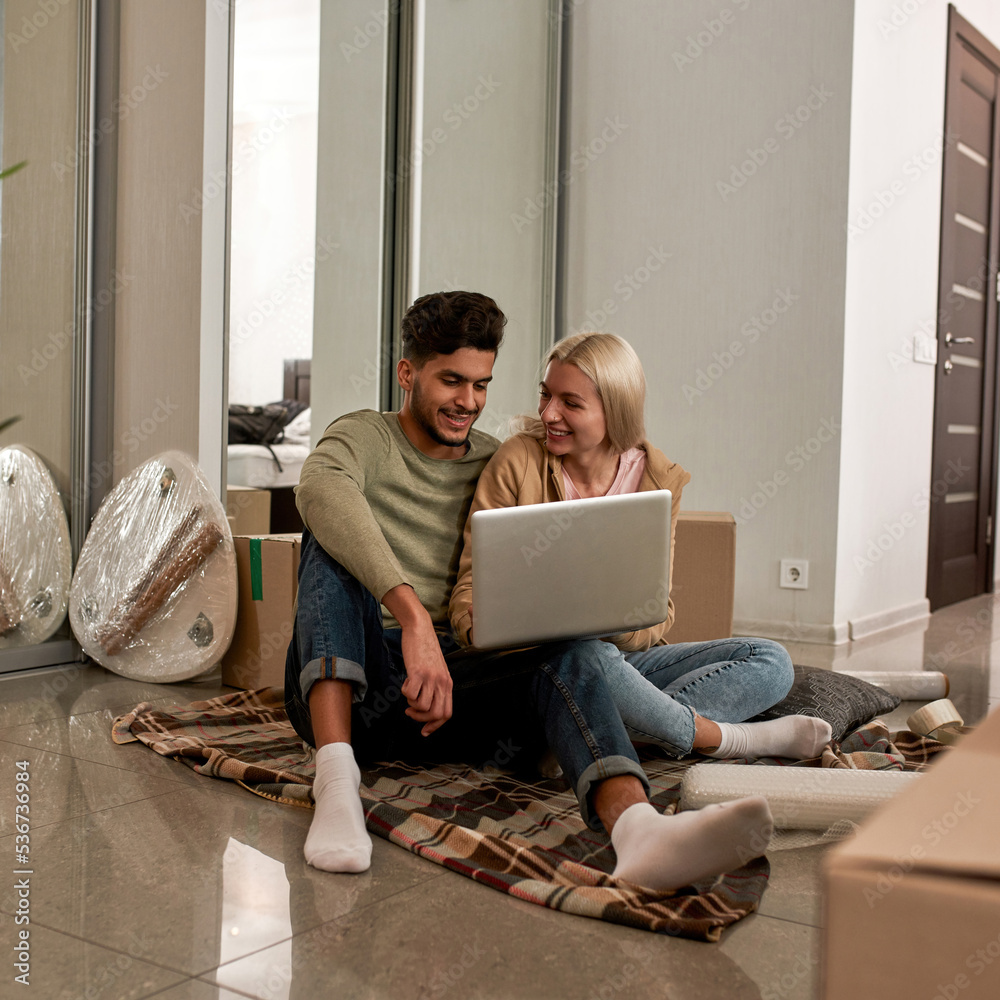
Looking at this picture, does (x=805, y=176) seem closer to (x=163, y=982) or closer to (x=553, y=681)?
(x=553, y=681)

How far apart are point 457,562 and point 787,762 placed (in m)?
0.63

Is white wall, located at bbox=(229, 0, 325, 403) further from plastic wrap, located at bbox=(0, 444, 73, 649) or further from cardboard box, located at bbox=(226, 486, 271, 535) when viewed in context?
plastic wrap, located at bbox=(0, 444, 73, 649)

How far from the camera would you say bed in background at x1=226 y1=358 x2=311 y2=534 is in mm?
2682

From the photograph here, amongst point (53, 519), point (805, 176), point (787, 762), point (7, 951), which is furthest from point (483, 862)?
point (805, 176)

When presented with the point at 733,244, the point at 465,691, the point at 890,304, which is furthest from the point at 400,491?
the point at 890,304

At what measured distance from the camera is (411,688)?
1.34m

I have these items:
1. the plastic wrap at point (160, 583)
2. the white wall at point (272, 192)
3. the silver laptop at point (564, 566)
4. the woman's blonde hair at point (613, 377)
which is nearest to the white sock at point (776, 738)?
the silver laptop at point (564, 566)

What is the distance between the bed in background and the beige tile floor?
3.90ft

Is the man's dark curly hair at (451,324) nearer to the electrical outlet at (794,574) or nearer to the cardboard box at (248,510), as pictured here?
the cardboard box at (248,510)

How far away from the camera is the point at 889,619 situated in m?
3.59

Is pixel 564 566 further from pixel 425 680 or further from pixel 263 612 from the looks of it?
pixel 263 612

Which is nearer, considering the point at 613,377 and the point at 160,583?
the point at 613,377

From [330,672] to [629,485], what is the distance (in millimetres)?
606

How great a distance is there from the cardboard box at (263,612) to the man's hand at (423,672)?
3.13 ft
